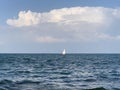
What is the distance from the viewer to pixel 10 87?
30.8 meters

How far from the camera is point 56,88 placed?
3083 centimetres

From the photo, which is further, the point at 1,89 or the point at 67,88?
the point at 67,88

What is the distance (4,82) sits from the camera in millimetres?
33938

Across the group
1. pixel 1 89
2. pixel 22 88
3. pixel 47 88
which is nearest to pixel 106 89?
pixel 47 88

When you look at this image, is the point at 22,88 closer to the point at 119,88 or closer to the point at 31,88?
the point at 31,88

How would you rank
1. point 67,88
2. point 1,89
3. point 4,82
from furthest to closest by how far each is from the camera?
point 4,82
point 67,88
point 1,89

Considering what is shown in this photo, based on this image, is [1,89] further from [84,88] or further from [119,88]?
[119,88]

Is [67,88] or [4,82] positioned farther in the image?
[4,82]

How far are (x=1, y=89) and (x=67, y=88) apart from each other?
676 cm

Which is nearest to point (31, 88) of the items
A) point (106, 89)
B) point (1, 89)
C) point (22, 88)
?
Answer: point (22, 88)

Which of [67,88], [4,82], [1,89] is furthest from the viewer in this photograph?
[4,82]

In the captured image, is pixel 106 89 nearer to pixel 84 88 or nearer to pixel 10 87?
pixel 84 88

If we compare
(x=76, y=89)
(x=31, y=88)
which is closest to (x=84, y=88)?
(x=76, y=89)

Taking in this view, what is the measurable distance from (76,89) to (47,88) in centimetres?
298
